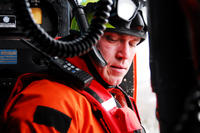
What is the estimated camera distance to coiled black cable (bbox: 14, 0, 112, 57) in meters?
0.47

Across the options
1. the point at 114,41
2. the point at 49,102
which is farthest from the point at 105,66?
the point at 49,102

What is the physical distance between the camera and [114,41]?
1.15 meters

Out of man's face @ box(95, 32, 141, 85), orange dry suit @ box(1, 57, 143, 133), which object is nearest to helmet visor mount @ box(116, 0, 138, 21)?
man's face @ box(95, 32, 141, 85)

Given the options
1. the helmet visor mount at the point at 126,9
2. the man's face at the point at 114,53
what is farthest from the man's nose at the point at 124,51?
the helmet visor mount at the point at 126,9

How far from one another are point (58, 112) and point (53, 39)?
324mm

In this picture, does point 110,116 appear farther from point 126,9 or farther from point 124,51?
point 126,9

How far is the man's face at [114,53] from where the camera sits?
1137mm

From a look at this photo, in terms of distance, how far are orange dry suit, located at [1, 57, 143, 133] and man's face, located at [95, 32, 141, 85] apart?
152 mm

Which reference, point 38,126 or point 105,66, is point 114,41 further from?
point 38,126

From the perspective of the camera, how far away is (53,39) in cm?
51

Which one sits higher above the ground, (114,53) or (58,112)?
(114,53)

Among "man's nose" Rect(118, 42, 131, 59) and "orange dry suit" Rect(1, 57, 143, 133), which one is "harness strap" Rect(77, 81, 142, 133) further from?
"man's nose" Rect(118, 42, 131, 59)

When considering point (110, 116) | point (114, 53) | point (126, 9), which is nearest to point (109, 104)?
point (110, 116)

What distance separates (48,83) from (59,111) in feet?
0.54
